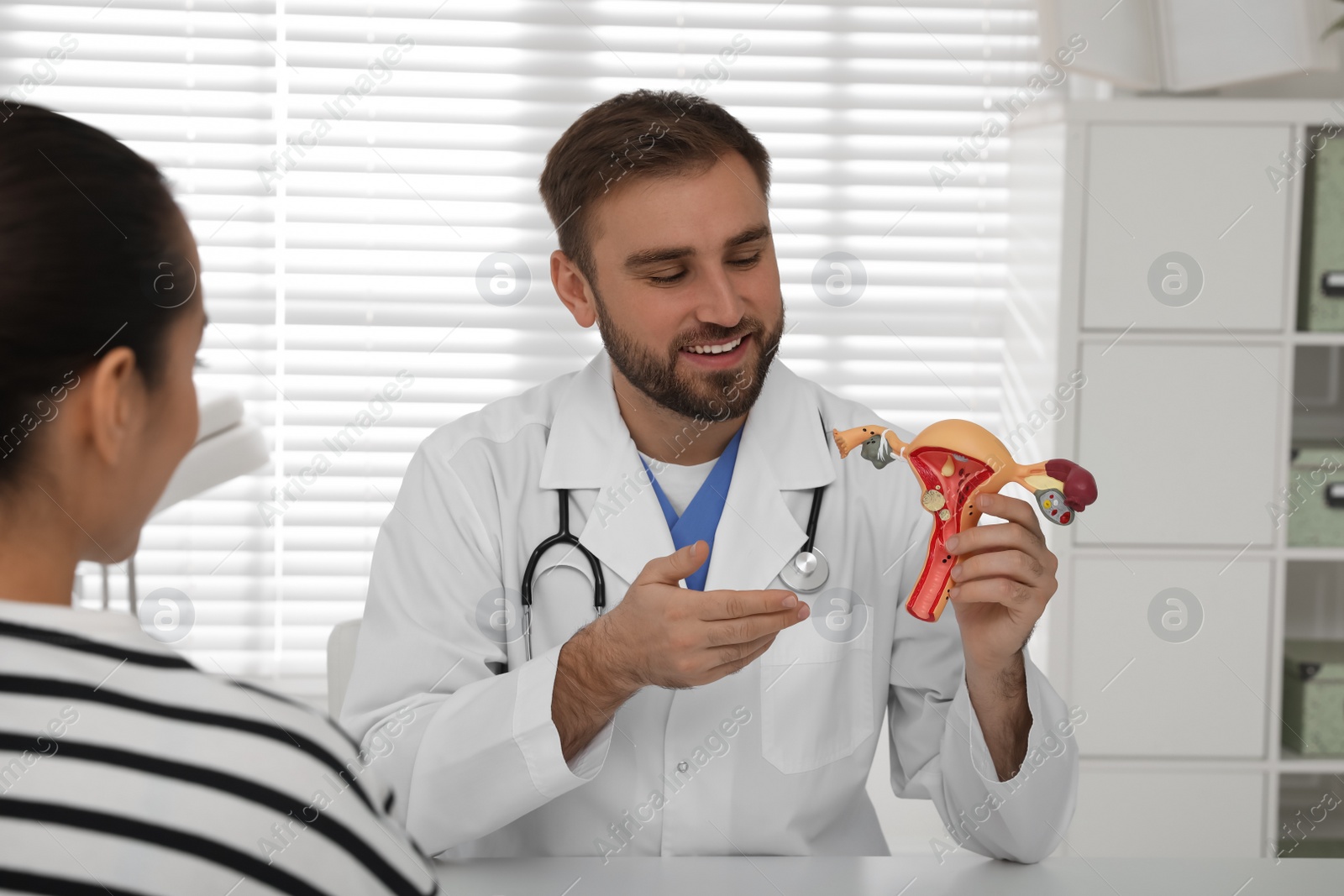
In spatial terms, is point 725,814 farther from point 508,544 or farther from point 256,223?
point 256,223

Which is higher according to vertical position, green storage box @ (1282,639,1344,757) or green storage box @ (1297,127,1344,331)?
green storage box @ (1297,127,1344,331)

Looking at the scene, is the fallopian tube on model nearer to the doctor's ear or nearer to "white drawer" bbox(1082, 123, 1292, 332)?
the doctor's ear

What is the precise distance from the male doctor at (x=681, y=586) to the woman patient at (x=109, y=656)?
2.08ft

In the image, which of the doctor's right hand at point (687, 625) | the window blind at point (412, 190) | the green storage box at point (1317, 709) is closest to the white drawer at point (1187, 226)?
the window blind at point (412, 190)

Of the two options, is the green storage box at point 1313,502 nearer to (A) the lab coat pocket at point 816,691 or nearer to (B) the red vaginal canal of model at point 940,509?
(A) the lab coat pocket at point 816,691

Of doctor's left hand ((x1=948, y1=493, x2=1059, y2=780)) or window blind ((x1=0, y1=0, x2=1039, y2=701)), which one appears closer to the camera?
doctor's left hand ((x1=948, y1=493, x2=1059, y2=780))

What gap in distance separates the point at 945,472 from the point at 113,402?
2.64ft

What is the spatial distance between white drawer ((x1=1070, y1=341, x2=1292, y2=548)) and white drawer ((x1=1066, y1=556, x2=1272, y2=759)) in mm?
83

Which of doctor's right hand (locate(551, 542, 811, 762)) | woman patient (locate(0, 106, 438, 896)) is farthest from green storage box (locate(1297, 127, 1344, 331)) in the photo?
woman patient (locate(0, 106, 438, 896))

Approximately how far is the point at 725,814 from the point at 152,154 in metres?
2.45

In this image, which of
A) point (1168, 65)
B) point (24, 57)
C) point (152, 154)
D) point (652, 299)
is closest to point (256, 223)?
point (152, 154)

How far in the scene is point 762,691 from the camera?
1.50 metres

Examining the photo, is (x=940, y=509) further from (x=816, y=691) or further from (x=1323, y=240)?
(x=1323, y=240)

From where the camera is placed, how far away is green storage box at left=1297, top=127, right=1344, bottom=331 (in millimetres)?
2459
